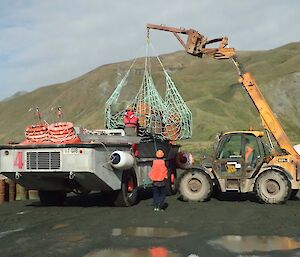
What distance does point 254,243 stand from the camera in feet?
31.9

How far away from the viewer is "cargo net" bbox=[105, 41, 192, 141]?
54.9 feet

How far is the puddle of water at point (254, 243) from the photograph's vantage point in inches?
363

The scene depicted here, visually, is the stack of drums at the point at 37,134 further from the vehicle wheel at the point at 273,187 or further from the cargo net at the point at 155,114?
the vehicle wheel at the point at 273,187

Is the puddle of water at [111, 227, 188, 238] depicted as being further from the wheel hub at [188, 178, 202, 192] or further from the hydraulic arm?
the hydraulic arm

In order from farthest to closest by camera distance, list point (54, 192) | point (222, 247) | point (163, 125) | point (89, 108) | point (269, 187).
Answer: point (89, 108) → point (163, 125) → point (54, 192) → point (269, 187) → point (222, 247)

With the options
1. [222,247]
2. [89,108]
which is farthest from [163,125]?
[89,108]

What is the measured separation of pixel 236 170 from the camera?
15.2 metres

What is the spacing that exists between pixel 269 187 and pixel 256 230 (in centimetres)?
398

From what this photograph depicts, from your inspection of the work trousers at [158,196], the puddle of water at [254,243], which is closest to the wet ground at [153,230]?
the puddle of water at [254,243]

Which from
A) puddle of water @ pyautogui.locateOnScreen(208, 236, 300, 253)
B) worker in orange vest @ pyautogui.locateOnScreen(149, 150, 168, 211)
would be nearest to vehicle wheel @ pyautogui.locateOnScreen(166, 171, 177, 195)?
worker in orange vest @ pyautogui.locateOnScreen(149, 150, 168, 211)

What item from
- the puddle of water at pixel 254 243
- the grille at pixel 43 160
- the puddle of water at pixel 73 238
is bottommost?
the puddle of water at pixel 73 238

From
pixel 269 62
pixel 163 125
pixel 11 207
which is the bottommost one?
pixel 11 207

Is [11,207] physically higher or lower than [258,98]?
lower

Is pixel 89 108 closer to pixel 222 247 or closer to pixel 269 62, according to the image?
pixel 269 62
